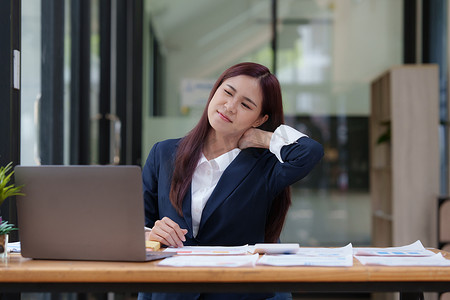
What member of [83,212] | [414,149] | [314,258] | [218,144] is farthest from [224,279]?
[414,149]

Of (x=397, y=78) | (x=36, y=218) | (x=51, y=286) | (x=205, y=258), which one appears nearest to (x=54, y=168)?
(x=36, y=218)

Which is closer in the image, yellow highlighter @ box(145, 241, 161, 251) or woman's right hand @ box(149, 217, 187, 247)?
yellow highlighter @ box(145, 241, 161, 251)

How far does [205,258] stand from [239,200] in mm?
565

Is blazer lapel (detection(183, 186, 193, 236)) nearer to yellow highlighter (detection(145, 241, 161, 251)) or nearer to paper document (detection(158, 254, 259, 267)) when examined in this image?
yellow highlighter (detection(145, 241, 161, 251))

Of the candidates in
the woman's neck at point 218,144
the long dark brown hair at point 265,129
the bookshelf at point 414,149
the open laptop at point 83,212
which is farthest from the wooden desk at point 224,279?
the bookshelf at point 414,149

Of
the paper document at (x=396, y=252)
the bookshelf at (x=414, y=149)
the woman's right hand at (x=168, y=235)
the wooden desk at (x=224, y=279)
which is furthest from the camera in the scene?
the bookshelf at (x=414, y=149)

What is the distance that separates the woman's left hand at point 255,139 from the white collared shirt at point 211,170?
0.09 ft

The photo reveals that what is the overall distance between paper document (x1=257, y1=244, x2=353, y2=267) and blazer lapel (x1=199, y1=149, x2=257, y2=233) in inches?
16.9

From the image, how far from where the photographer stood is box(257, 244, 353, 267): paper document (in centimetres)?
148

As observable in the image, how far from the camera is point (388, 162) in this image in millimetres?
5297

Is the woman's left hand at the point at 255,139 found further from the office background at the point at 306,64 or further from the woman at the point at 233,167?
the office background at the point at 306,64

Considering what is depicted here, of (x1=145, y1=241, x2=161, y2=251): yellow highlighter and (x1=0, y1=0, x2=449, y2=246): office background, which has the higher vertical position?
(x1=0, y1=0, x2=449, y2=246): office background

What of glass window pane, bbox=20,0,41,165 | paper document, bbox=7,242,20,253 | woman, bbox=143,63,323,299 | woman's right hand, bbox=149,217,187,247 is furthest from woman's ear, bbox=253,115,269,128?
glass window pane, bbox=20,0,41,165

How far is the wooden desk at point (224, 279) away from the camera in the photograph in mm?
1416
